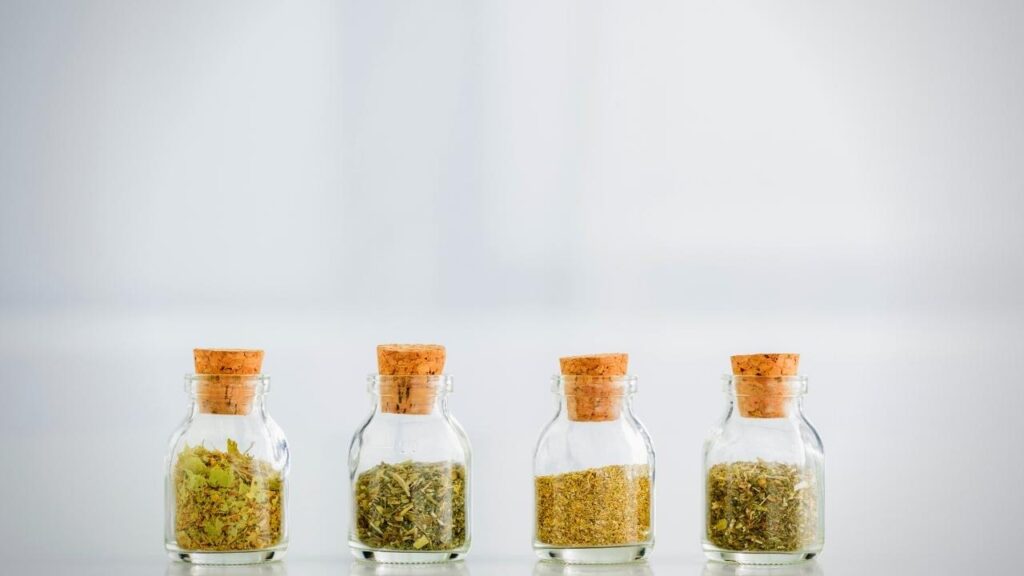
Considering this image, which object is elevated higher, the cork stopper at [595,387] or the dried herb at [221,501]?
the cork stopper at [595,387]

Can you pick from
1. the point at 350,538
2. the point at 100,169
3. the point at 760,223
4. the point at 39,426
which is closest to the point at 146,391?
the point at 39,426

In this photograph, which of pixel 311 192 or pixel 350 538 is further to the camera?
pixel 311 192

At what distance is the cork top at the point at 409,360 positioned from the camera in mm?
1467

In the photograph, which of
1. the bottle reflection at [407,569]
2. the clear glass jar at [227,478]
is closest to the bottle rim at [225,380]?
the clear glass jar at [227,478]

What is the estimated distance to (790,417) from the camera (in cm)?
149

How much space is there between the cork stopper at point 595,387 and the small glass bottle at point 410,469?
133 millimetres

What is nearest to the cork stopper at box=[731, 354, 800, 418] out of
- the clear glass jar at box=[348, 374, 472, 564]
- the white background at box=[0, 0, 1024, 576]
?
the clear glass jar at box=[348, 374, 472, 564]

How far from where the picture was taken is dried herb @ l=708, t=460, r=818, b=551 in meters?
1.43

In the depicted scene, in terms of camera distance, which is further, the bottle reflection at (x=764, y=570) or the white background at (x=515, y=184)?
the white background at (x=515, y=184)

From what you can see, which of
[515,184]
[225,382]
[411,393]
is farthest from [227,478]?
[515,184]

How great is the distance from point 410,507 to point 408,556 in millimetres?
53

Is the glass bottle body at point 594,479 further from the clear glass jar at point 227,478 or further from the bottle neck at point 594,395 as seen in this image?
the clear glass jar at point 227,478

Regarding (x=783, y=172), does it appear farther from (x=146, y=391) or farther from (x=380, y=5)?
(x=146, y=391)

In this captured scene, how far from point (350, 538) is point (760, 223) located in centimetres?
211
